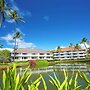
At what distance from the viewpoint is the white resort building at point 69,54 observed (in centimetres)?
16524

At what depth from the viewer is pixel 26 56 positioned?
140m

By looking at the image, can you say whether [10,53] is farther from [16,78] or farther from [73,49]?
[16,78]

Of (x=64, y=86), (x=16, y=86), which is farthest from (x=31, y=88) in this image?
(x=64, y=86)

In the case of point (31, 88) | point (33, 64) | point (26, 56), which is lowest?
point (31, 88)

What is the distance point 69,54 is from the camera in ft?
559

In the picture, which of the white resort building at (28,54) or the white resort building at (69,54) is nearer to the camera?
the white resort building at (28,54)

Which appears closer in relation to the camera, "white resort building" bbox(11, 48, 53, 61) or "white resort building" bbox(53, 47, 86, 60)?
"white resort building" bbox(11, 48, 53, 61)

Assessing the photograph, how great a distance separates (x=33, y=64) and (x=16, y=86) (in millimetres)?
72847

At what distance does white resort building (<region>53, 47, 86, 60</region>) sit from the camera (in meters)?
165

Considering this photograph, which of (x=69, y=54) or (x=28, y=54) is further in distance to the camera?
(x=69, y=54)

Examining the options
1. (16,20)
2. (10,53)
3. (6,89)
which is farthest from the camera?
(10,53)

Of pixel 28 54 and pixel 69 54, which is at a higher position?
pixel 69 54

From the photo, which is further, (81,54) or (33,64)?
(81,54)

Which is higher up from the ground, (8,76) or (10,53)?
(10,53)
